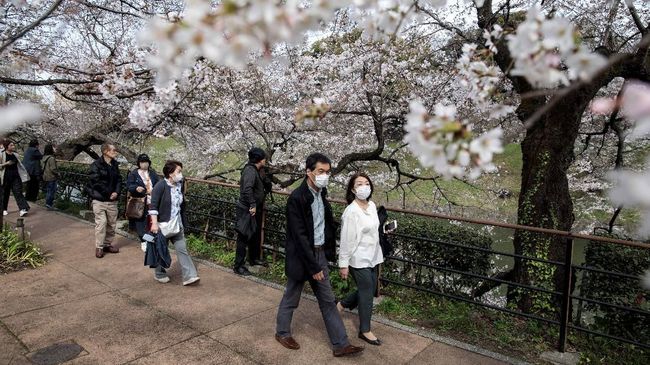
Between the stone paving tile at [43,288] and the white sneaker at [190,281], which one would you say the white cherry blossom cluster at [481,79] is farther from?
the stone paving tile at [43,288]

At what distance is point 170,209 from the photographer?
535cm

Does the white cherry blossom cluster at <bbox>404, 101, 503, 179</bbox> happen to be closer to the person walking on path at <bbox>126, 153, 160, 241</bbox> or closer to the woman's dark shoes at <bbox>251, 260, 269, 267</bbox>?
the woman's dark shoes at <bbox>251, 260, 269, 267</bbox>

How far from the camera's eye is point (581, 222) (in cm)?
1828

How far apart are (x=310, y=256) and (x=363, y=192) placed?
30.4 inches

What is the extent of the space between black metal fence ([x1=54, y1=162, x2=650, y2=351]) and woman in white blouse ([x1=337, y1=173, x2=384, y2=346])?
98 cm

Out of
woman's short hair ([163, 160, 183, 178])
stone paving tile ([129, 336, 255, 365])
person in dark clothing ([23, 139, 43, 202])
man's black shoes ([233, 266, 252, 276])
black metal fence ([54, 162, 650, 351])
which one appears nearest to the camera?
stone paving tile ([129, 336, 255, 365])

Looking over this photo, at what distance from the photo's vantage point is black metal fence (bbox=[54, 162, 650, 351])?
3939 millimetres

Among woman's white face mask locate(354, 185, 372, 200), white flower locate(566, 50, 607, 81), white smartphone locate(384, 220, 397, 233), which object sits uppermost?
white flower locate(566, 50, 607, 81)

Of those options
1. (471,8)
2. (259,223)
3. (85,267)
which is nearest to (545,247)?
(259,223)

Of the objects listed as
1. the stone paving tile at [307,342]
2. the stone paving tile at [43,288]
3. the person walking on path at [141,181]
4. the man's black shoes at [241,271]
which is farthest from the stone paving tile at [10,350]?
the person walking on path at [141,181]

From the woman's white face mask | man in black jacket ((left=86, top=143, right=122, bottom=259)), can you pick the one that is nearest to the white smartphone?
the woman's white face mask

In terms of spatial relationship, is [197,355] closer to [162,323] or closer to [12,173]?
[162,323]

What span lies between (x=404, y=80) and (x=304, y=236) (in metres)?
6.33

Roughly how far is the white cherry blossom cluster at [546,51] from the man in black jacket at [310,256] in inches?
90.7
